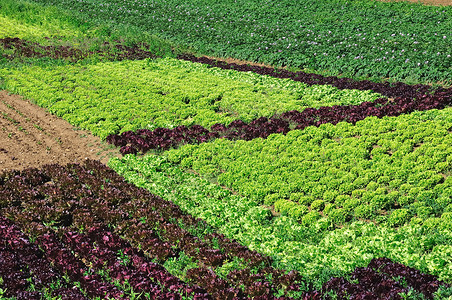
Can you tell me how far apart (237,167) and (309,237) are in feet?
12.5

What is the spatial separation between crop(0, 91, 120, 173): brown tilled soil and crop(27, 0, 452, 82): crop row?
41.1 feet

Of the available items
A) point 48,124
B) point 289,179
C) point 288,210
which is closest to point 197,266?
point 288,210

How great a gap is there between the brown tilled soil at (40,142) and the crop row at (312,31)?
41.1ft

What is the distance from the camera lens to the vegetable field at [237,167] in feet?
25.4

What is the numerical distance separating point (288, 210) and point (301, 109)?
706cm

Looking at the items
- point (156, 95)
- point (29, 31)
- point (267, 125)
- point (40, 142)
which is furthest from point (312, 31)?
point (29, 31)

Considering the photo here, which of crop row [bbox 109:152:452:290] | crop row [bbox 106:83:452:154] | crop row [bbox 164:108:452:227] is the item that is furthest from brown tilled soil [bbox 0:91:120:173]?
crop row [bbox 109:152:452:290]

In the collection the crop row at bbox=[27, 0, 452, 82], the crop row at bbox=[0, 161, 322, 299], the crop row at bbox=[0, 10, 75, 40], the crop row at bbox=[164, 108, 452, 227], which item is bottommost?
the crop row at bbox=[0, 10, 75, 40]

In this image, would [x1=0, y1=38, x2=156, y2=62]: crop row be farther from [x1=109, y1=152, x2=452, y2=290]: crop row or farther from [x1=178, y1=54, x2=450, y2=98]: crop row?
[x1=109, y1=152, x2=452, y2=290]: crop row

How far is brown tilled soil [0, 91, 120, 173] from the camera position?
1389cm

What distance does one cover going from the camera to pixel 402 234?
8.71 m

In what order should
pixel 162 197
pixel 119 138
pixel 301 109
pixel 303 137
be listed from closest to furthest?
1. pixel 162 197
2. pixel 303 137
3. pixel 119 138
4. pixel 301 109

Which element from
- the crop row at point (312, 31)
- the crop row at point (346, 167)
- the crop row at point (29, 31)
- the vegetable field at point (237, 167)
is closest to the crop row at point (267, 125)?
the vegetable field at point (237, 167)

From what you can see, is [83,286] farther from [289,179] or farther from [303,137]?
[303,137]
